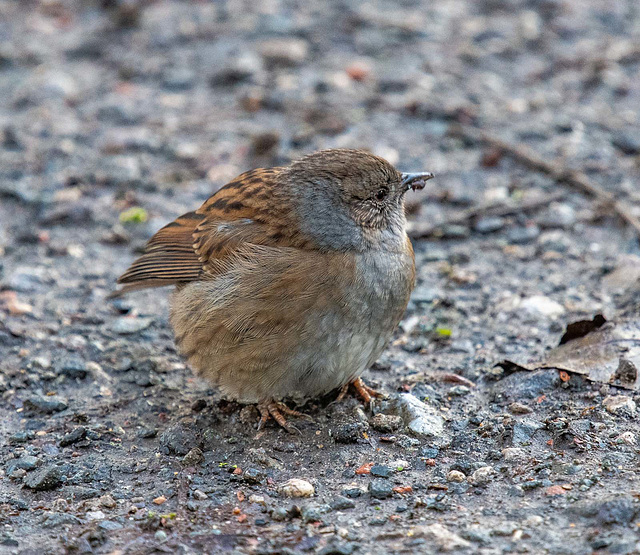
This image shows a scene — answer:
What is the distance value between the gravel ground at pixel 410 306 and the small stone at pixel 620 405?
0.01 meters

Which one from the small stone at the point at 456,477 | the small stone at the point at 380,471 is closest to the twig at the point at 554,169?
the small stone at the point at 456,477

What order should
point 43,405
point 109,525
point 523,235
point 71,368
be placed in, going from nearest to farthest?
point 109,525 < point 43,405 < point 71,368 < point 523,235

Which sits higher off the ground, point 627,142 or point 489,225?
point 627,142

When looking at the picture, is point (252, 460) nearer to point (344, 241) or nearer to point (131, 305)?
point (344, 241)

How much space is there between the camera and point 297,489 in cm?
448

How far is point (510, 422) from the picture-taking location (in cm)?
488

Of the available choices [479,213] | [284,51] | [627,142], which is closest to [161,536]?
[479,213]

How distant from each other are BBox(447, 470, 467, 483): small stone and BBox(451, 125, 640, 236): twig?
3.14 metres

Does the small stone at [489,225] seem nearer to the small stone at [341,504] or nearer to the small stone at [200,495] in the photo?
the small stone at [341,504]

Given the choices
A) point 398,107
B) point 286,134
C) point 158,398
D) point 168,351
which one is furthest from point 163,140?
point 158,398

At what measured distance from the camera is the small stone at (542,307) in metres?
6.16

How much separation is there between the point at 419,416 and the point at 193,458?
1245mm

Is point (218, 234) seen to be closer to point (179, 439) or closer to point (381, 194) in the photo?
point (381, 194)

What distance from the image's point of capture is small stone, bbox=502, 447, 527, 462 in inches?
181
